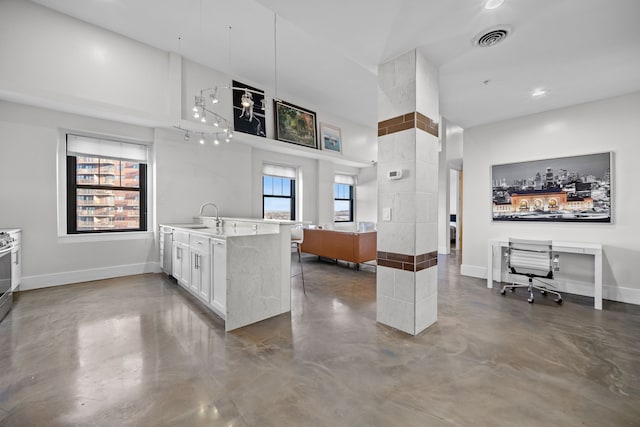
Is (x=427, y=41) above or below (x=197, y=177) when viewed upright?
above

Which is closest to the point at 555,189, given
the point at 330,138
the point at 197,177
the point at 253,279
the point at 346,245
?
the point at 346,245

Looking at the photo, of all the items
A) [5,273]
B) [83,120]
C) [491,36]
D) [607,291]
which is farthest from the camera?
[83,120]

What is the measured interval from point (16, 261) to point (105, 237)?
1111 mm

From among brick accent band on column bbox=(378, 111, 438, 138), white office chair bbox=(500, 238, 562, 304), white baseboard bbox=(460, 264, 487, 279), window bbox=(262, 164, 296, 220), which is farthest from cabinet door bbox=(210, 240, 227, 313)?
white baseboard bbox=(460, 264, 487, 279)

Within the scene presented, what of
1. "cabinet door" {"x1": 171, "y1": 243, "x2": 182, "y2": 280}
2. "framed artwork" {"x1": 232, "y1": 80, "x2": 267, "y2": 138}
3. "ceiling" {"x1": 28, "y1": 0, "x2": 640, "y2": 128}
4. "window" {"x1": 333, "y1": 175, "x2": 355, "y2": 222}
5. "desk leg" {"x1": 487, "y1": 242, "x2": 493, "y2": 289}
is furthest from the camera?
"window" {"x1": 333, "y1": 175, "x2": 355, "y2": 222}

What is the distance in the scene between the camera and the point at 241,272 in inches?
107

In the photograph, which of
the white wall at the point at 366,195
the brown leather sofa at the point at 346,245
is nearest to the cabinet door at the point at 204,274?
the brown leather sofa at the point at 346,245

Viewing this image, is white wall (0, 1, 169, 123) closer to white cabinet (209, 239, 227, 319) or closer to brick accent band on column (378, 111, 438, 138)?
white cabinet (209, 239, 227, 319)

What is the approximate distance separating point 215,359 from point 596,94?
18.4 feet

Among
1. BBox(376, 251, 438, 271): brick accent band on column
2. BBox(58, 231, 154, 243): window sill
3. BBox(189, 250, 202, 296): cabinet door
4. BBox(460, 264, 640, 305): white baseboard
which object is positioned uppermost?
BBox(58, 231, 154, 243): window sill

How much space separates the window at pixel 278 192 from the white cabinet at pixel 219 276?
3908 millimetres

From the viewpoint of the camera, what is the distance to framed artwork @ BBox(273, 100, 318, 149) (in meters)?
6.25

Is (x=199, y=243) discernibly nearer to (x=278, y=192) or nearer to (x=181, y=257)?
(x=181, y=257)

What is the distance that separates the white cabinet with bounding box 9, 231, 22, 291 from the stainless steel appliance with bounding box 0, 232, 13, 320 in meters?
0.28
